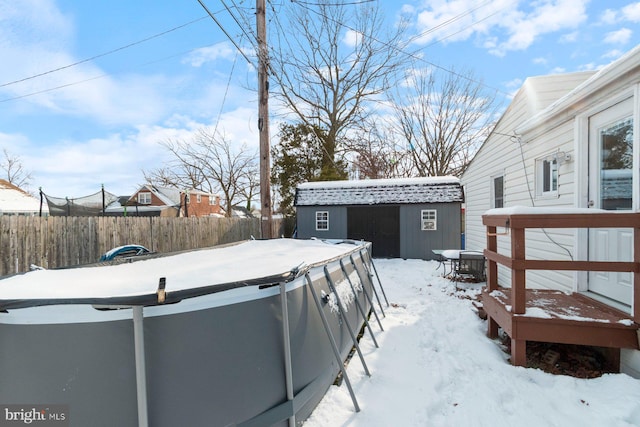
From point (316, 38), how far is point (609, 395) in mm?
19119

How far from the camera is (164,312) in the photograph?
58.2 inches

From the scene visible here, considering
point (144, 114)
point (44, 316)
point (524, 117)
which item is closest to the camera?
point (44, 316)

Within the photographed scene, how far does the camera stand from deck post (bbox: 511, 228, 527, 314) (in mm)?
2904

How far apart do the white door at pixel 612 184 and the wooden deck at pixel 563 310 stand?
1.02 ft

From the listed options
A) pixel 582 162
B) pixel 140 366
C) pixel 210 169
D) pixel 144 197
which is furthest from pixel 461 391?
pixel 144 197

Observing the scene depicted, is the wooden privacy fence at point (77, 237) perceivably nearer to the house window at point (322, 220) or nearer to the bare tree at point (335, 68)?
the house window at point (322, 220)

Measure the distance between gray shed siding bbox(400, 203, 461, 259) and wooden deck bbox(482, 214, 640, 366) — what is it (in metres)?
7.83

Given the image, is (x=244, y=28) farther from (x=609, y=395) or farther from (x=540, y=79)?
(x=609, y=395)

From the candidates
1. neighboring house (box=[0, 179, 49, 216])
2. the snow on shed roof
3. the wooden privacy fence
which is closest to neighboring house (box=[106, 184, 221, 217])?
neighboring house (box=[0, 179, 49, 216])

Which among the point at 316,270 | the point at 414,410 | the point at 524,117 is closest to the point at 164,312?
the point at 316,270

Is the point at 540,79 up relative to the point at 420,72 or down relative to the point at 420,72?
down

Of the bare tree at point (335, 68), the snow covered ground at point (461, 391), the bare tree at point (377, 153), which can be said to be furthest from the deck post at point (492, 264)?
the bare tree at point (377, 153)

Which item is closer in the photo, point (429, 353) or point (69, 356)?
point (69, 356)

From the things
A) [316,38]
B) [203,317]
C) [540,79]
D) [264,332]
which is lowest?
[264,332]
